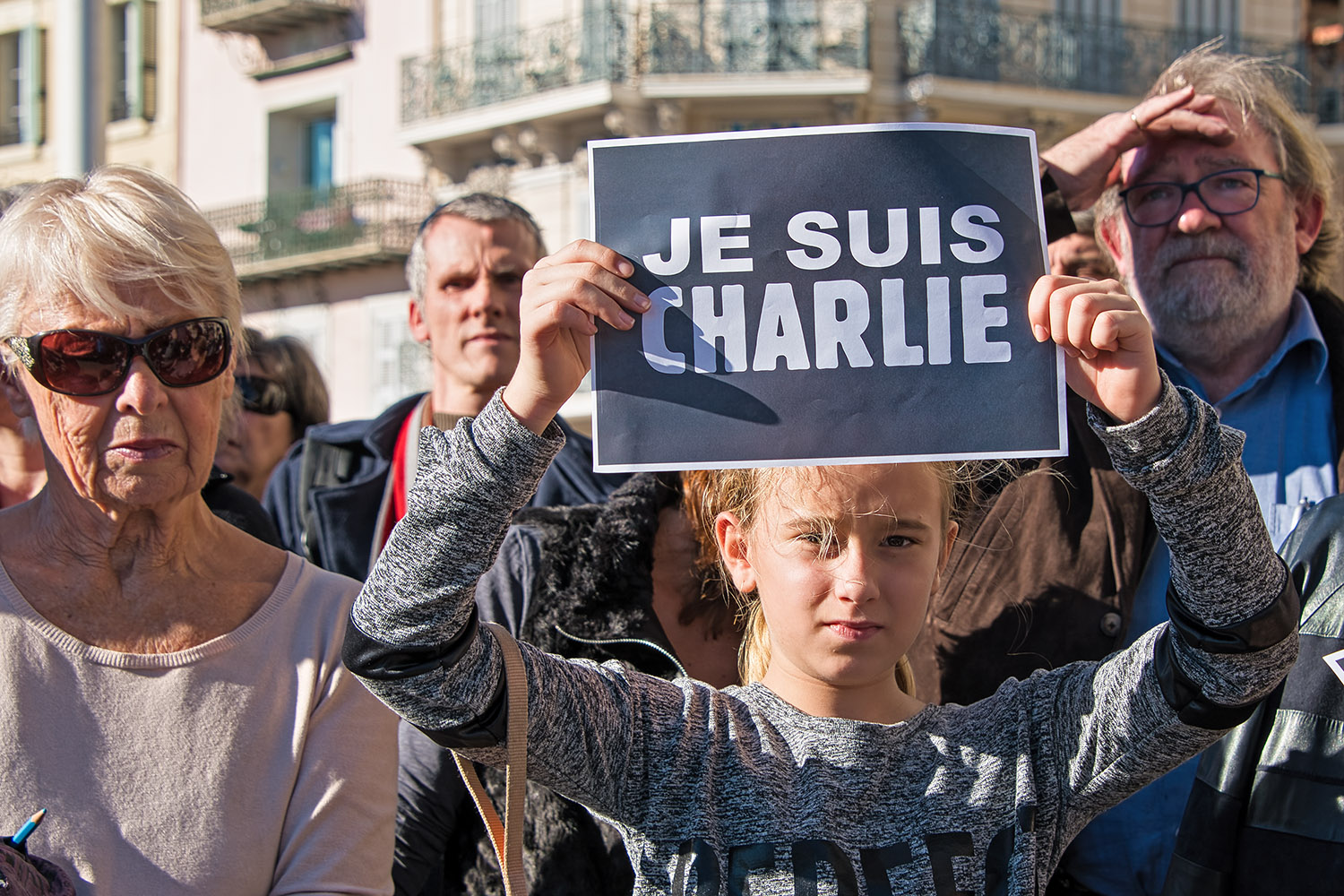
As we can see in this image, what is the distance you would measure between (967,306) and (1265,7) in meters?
19.1

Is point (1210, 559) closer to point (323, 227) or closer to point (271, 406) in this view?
point (271, 406)

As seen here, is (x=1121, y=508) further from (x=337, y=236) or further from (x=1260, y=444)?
(x=337, y=236)

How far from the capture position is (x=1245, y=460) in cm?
281

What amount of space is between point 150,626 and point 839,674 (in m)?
1.04

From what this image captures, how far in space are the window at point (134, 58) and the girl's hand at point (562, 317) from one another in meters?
23.4

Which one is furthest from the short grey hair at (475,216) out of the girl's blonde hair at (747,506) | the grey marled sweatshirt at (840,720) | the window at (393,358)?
the window at (393,358)

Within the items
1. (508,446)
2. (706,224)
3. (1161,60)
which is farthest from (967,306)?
(1161,60)

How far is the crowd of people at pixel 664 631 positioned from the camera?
1.79 m

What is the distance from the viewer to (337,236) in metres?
20.9

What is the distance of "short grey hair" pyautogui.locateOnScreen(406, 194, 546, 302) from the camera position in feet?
12.7

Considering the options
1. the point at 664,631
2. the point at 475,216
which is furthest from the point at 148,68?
the point at 664,631

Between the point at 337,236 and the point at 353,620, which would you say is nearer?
the point at 353,620

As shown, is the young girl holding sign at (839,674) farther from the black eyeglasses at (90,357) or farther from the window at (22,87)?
the window at (22,87)

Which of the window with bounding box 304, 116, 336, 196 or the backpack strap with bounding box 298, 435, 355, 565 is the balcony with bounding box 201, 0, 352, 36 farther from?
the backpack strap with bounding box 298, 435, 355, 565
